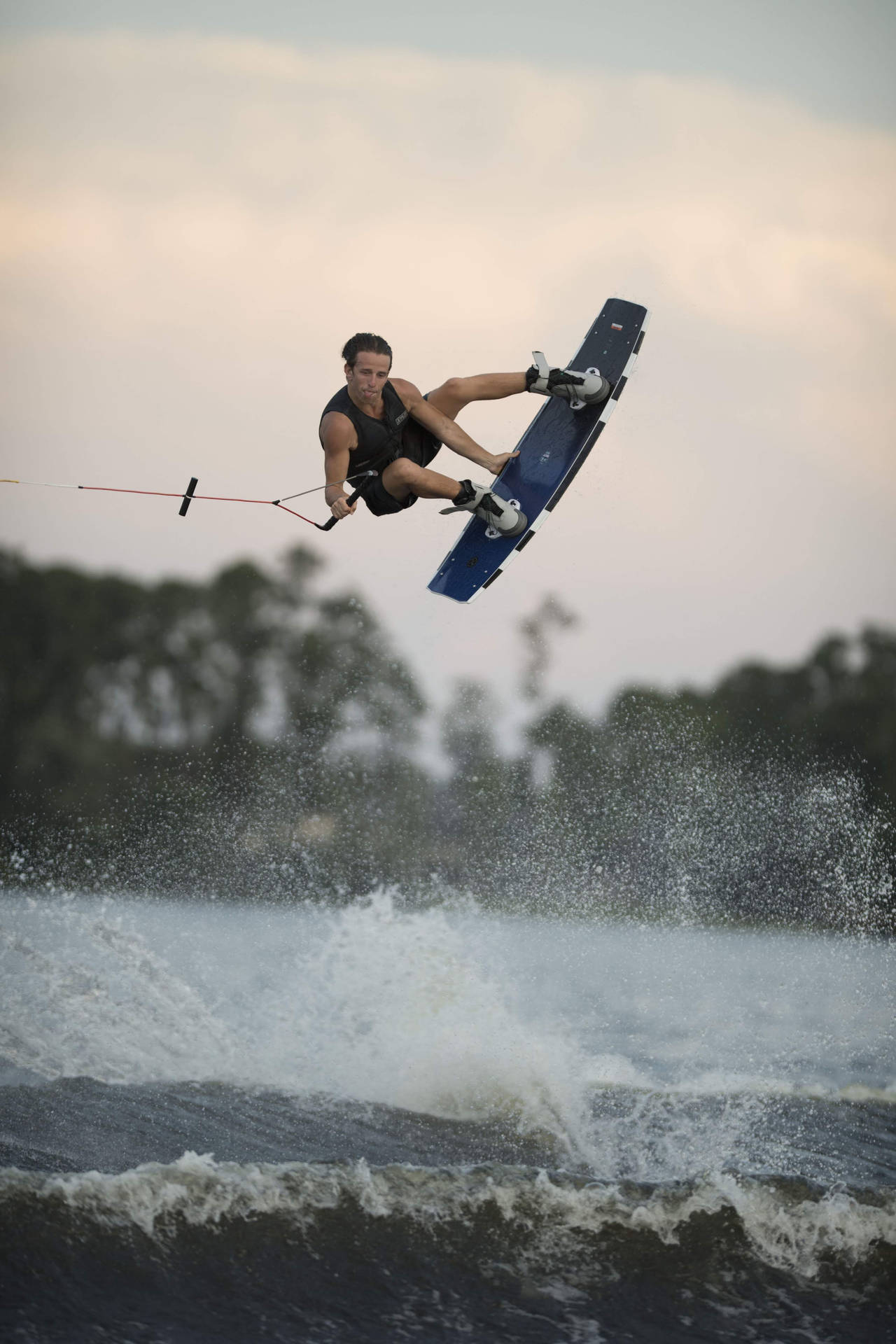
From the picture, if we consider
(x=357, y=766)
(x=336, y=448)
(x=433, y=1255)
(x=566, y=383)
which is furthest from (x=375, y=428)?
(x=357, y=766)

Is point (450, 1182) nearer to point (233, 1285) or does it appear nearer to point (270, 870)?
point (233, 1285)

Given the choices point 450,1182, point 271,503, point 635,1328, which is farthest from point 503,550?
point 635,1328

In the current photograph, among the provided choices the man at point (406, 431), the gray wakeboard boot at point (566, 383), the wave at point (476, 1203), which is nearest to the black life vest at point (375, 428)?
the man at point (406, 431)

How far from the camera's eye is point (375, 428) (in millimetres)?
7000

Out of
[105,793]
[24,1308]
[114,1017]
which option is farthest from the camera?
[105,793]

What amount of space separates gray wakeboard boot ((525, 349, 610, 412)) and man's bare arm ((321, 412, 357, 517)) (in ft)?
4.57

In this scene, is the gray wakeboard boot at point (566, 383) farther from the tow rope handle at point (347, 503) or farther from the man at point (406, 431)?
the tow rope handle at point (347, 503)

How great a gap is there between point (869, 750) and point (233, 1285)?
2195 inches

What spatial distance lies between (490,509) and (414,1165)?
3.92 meters

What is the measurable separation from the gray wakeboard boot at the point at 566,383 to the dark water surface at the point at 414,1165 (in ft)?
15.6

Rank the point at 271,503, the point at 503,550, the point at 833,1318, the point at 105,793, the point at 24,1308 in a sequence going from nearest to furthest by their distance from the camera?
the point at 24,1308
the point at 833,1318
the point at 271,503
the point at 503,550
the point at 105,793

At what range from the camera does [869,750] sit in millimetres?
56719

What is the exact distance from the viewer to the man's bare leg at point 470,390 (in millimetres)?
7434

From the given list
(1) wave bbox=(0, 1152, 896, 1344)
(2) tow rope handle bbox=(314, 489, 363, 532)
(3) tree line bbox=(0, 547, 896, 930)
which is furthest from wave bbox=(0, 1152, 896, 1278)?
(3) tree line bbox=(0, 547, 896, 930)
